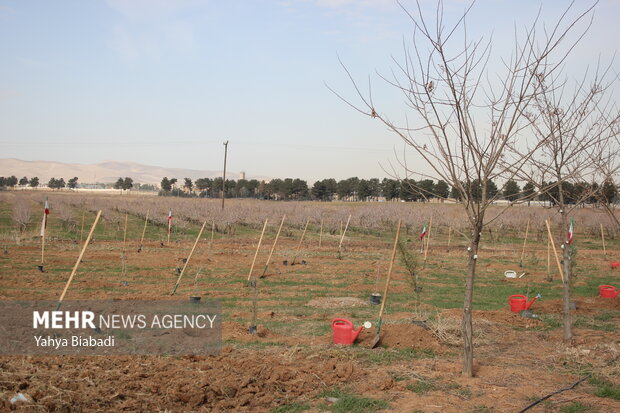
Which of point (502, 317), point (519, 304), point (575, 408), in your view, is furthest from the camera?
point (519, 304)

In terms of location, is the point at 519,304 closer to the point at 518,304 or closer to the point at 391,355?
the point at 518,304

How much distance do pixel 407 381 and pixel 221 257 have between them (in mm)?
14372

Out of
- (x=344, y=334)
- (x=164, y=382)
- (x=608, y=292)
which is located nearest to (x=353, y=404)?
(x=164, y=382)

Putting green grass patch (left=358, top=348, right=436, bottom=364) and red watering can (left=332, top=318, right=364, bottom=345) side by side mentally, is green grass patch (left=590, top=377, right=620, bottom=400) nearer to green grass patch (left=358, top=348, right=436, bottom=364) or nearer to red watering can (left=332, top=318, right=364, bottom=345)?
green grass patch (left=358, top=348, right=436, bottom=364)

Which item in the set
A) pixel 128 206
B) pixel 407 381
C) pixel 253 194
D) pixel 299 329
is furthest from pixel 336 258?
pixel 253 194

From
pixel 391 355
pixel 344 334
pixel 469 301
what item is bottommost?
pixel 391 355

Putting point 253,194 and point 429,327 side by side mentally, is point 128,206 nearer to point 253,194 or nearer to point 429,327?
point 429,327

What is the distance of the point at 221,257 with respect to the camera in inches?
740

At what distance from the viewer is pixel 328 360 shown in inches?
233

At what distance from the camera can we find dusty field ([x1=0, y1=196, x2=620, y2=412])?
4.57 metres

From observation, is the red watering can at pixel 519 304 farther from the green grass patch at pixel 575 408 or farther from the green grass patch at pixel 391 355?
the green grass patch at pixel 575 408

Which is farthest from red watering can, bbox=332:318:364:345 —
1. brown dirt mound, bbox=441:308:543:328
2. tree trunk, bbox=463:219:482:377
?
brown dirt mound, bbox=441:308:543:328

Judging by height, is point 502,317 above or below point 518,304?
below

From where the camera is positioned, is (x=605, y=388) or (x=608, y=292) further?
(x=608, y=292)
